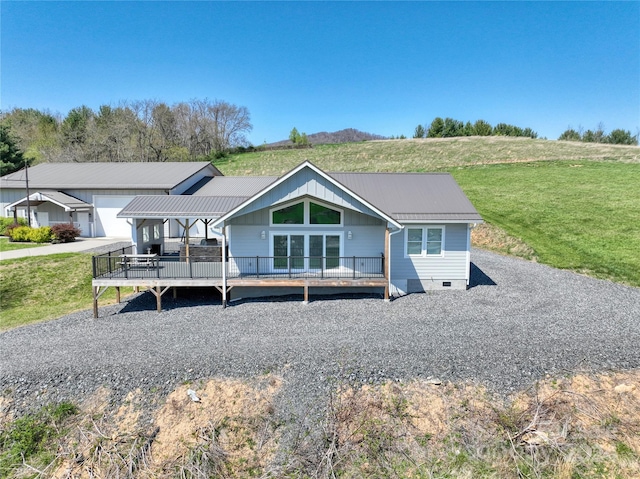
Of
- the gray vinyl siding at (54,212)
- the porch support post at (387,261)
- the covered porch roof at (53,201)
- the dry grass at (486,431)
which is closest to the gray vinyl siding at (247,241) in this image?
the porch support post at (387,261)

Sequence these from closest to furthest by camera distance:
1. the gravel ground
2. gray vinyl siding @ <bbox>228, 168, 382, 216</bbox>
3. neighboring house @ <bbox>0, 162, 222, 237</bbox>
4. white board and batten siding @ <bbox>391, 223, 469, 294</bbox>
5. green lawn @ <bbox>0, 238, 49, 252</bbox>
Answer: the gravel ground → gray vinyl siding @ <bbox>228, 168, 382, 216</bbox> → white board and batten siding @ <bbox>391, 223, 469, 294</bbox> → green lawn @ <bbox>0, 238, 49, 252</bbox> → neighboring house @ <bbox>0, 162, 222, 237</bbox>

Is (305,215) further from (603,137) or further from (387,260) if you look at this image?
(603,137)

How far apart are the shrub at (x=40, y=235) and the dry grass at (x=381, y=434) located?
1772 centimetres

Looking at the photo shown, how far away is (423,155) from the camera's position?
5091cm

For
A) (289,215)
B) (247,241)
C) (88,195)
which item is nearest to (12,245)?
(88,195)

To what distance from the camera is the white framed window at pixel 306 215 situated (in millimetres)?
12586

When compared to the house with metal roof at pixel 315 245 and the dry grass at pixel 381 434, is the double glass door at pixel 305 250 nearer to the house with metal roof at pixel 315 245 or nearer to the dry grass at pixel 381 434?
the house with metal roof at pixel 315 245

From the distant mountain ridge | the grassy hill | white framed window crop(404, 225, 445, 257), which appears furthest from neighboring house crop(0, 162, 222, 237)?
the distant mountain ridge

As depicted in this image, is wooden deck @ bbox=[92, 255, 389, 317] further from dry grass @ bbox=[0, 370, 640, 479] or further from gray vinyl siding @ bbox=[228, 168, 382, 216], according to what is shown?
dry grass @ bbox=[0, 370, 640, 479]

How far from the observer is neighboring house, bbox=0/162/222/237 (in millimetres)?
22625

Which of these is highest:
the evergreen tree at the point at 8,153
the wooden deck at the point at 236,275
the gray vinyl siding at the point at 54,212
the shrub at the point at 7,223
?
the evergreen tree at the point at 8,153

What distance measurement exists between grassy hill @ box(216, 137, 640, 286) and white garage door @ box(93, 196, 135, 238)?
2207cm

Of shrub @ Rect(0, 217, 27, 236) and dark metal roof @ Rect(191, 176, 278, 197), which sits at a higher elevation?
dark metal roof @ Rect(191, 176, 278, 197)

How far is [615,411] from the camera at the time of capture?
6.77 meters
